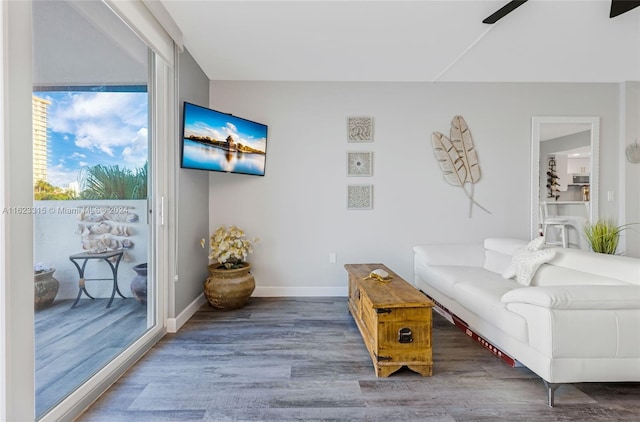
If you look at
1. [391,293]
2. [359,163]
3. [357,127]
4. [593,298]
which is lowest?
[391,293]

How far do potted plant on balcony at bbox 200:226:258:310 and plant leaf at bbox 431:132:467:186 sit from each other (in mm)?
2454

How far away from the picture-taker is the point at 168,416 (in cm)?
155

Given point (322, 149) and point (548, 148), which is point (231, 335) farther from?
point (548, 148)

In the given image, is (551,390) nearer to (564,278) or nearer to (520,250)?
(564,278)

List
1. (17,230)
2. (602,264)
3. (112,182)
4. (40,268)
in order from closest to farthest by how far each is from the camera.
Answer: (17,230) < (40,268) < (112,182) < (602,264)

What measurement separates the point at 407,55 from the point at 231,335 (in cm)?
305

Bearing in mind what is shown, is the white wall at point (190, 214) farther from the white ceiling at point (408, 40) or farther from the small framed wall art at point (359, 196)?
the small framed wall art at point (359, 196)

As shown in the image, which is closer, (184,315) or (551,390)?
(551,390)

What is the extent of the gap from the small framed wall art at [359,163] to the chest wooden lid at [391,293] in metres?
1.30

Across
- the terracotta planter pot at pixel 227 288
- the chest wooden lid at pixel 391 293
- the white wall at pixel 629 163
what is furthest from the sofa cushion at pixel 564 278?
the terracotta planter pot at pixel 227 288

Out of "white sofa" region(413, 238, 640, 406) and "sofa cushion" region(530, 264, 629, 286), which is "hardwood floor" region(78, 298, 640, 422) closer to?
"white sofa" region(413, 238, 640, 406)

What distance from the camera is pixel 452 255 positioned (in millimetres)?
3262

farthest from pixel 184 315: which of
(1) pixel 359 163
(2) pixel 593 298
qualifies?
(2) pixel 593 298

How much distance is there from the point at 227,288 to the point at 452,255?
2.40 meters
